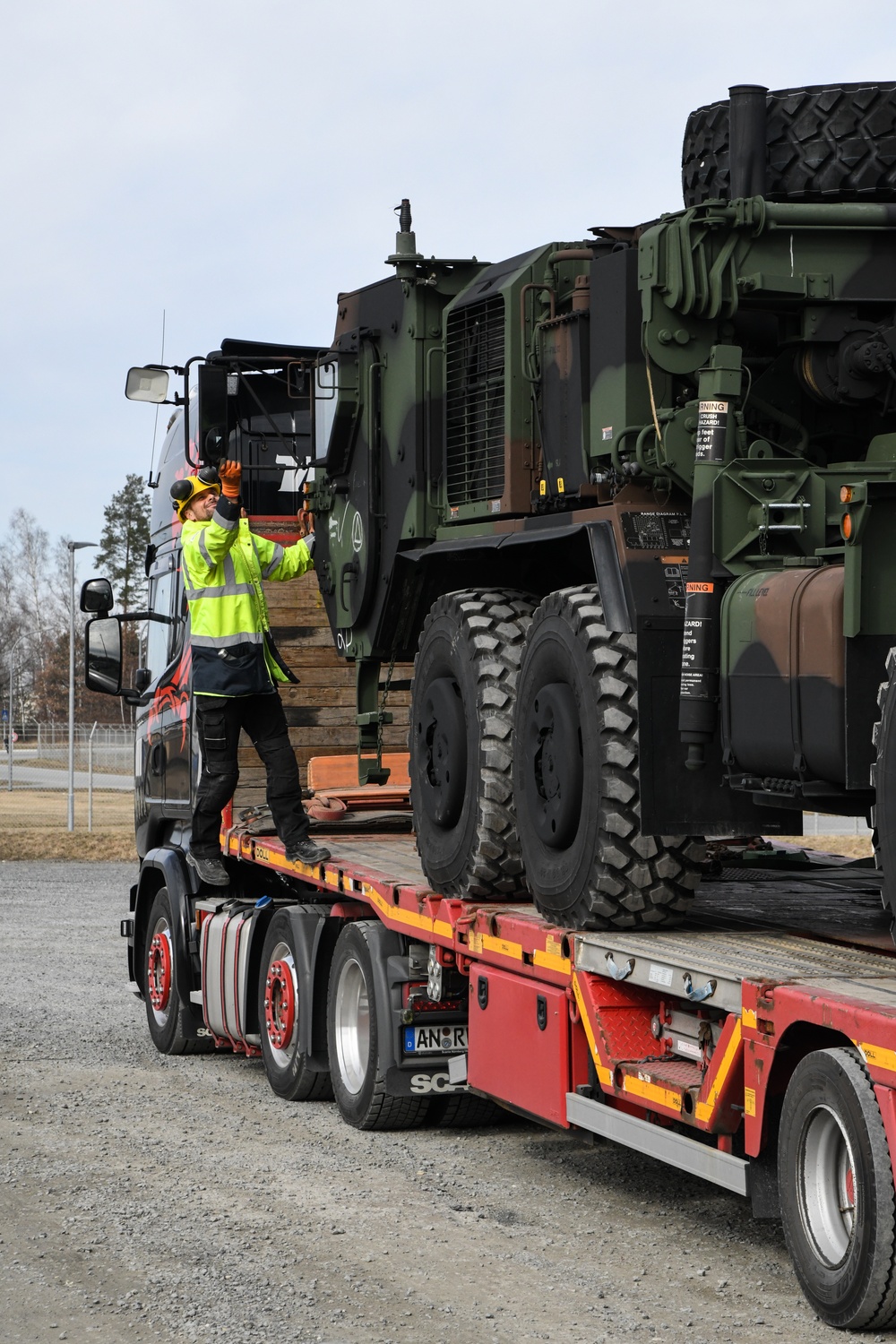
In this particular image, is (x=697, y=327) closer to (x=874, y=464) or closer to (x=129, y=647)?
(x=874, y=464)

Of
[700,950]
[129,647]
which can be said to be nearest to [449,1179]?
[700,950]

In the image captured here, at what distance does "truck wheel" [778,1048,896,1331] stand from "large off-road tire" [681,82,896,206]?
3.22 meters

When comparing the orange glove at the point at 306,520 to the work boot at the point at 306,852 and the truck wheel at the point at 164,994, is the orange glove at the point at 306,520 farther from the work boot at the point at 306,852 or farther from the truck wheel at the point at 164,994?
the truck wheel at the point at 164,994

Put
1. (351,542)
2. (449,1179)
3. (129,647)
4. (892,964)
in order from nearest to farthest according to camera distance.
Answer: (892,964) → (449,1179) → (351,542) → (129,647)

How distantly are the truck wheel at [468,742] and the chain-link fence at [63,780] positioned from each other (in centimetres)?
1920

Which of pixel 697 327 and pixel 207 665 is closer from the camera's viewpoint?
pixel 697 327

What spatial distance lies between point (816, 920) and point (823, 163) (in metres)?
2.79

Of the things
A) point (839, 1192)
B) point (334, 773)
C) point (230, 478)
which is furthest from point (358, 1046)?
point (839, 1192)

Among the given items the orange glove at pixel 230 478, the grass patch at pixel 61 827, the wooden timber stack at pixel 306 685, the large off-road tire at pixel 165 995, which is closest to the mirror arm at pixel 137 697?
the large off-road tire at pixel 165 995

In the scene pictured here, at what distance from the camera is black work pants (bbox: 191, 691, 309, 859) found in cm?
995

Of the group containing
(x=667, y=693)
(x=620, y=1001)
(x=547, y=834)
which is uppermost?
(x=667, y=693)

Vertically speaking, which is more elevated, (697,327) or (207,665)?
(697,327)

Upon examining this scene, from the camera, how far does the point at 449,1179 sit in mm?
7703

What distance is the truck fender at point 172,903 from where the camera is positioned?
11391 mm
